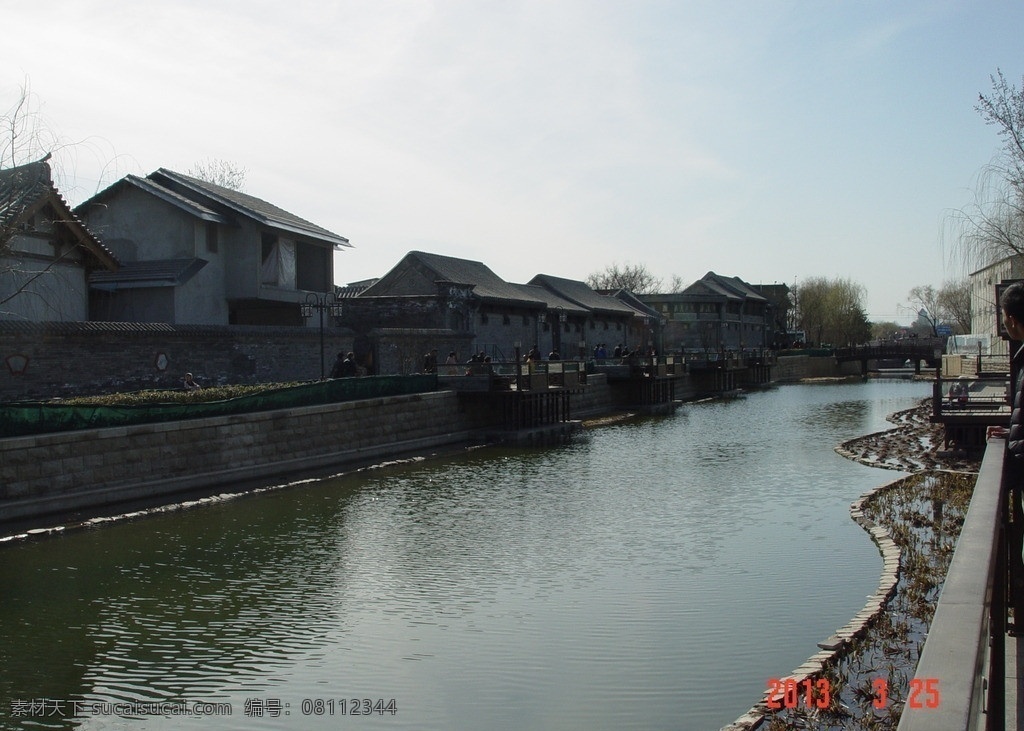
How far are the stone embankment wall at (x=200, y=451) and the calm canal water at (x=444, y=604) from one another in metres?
1.20

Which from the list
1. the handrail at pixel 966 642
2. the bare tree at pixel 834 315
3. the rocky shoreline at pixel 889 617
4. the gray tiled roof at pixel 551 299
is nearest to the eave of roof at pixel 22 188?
the rocky shoreline at pixel 889 617

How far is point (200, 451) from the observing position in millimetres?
18250

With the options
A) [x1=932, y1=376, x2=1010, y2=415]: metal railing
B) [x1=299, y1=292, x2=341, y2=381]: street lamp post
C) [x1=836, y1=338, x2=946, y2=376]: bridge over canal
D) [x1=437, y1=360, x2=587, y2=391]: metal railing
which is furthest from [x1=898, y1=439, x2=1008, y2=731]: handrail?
[x1=836, y1=338, x2=946, y2=376]: bridge over canal

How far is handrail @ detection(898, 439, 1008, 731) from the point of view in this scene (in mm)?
2410

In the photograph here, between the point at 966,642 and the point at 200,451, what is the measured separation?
1733cm

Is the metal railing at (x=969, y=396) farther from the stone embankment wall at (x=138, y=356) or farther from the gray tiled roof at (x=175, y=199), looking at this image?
the gray tiled roof at (x=175, y=199)

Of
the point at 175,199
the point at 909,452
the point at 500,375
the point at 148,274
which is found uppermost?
the point at 175,199

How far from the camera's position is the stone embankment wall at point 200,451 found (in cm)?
1493

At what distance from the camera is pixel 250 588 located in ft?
37.9

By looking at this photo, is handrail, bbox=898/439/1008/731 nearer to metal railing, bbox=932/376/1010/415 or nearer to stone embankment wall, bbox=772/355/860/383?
metal railing, bbox=932/376/1010/415

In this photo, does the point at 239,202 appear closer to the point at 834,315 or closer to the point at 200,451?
the point at 200,451

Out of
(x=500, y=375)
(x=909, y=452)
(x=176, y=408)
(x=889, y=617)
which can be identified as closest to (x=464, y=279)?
(x=500, y=375)

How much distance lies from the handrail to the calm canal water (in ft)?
12.0
